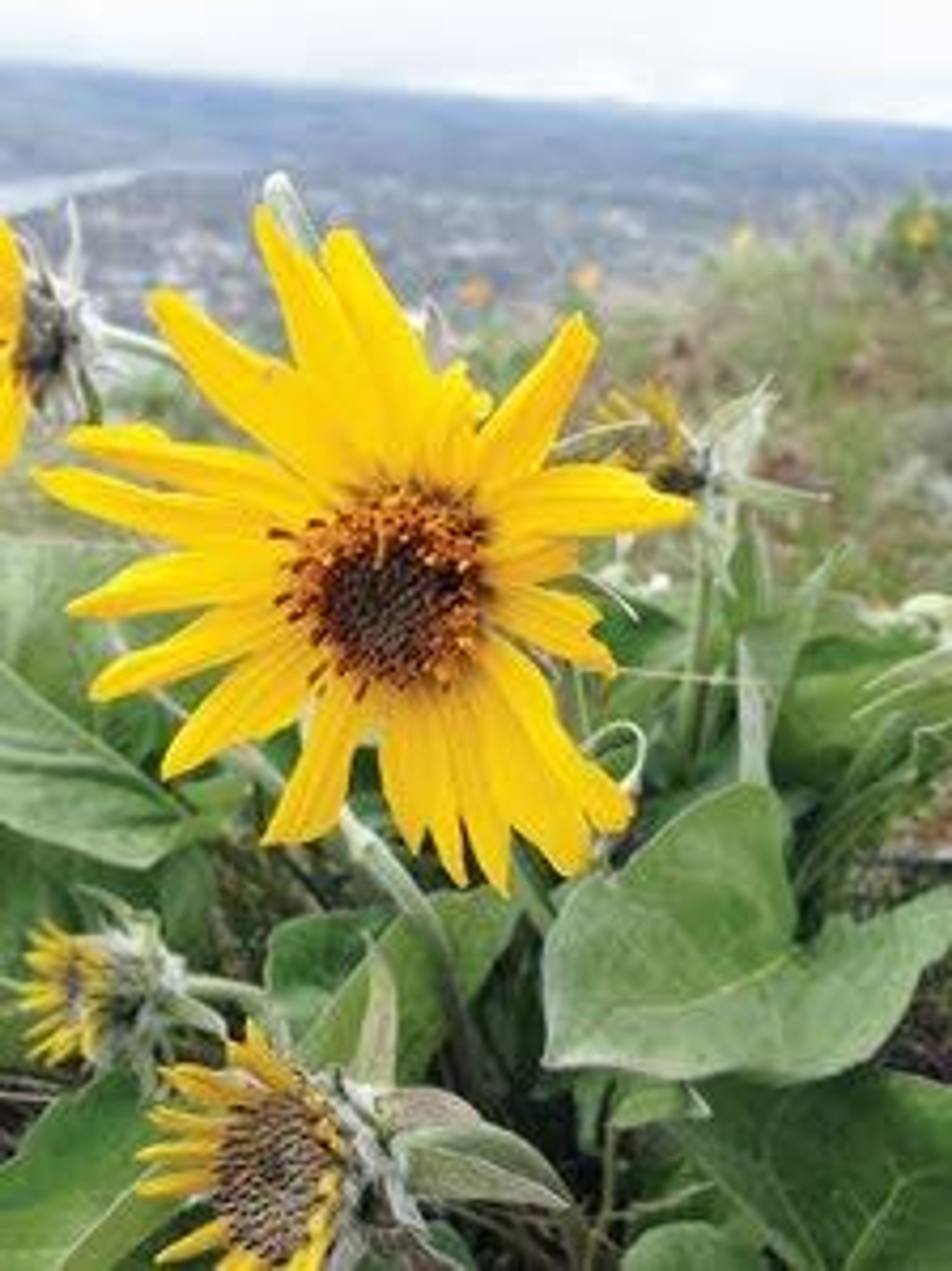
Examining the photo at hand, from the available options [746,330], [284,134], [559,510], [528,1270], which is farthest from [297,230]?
[284,134]

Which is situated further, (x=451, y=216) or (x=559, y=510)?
(x=451, y=216)

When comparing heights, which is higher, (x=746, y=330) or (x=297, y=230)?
(x=297, y=230)

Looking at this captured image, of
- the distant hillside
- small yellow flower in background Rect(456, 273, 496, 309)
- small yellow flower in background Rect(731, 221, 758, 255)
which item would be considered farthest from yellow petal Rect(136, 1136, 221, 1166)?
small yellow flower in background Rect(456, 273, 496, 309)

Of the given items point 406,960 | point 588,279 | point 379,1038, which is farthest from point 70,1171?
point 588,279

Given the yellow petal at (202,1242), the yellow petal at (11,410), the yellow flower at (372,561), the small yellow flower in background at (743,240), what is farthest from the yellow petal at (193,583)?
the small yellow flower in background at (743,240)

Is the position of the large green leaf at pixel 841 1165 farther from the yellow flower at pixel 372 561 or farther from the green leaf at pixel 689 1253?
the yellow flower at pixel 372 561

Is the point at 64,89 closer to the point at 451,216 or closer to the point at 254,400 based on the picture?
the point at 451,216

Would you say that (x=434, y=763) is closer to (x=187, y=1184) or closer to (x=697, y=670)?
(x=187, y=1184)
